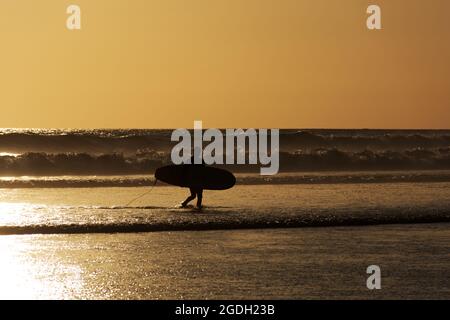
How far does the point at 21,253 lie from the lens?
15062mm

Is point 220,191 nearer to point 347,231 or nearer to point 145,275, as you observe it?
point 347,231

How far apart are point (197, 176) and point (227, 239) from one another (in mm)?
8414

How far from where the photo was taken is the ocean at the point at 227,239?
12.2 m

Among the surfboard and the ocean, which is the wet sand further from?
the surfboard

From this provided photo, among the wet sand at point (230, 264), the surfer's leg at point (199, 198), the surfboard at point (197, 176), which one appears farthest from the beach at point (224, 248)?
the surfboard at point (197, 176)

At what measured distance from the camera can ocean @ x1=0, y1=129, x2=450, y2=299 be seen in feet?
40.1

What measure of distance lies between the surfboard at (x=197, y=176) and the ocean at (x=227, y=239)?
17.3 inches

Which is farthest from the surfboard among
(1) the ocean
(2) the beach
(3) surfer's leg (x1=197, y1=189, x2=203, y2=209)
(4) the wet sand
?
(4) the wet sand

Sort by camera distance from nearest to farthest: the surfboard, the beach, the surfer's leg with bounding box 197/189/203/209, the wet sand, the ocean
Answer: the wet sand < the beach < the ocean < the surfer's leg with bounding box 197/189/203/209 < the surfboard

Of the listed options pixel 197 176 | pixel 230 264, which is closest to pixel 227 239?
pixel 230 264

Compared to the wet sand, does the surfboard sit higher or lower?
higher

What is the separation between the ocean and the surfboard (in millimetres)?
439
